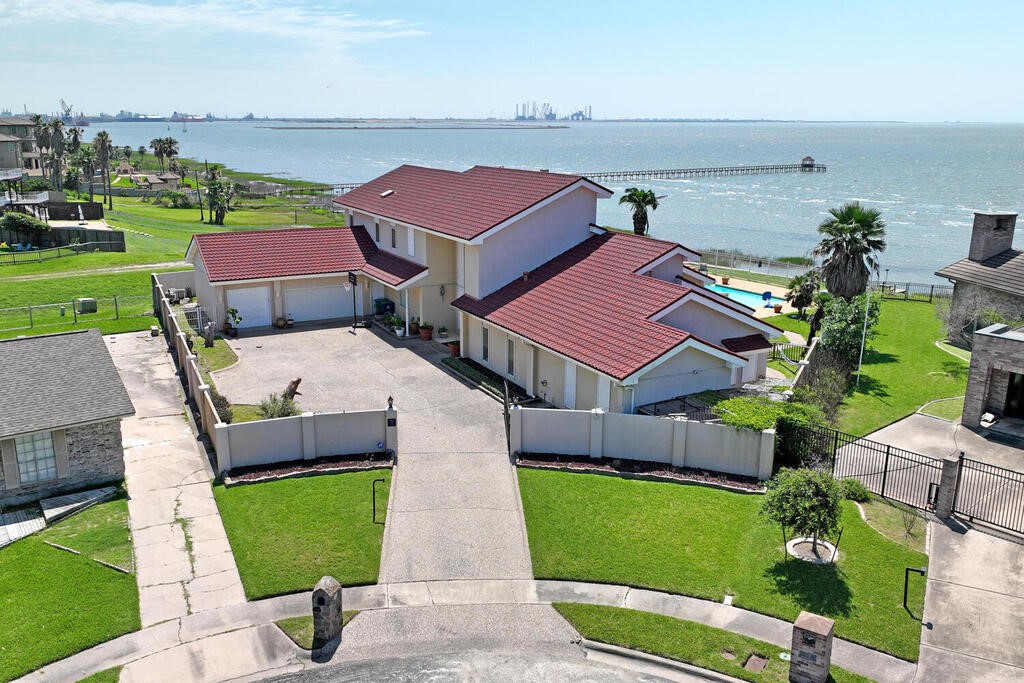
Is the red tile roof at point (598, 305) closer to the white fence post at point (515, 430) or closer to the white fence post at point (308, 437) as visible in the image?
the white fence post at point (515, 430)

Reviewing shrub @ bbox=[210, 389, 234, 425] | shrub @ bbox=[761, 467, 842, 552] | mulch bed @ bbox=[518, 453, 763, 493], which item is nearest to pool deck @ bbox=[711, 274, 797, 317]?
mulch bed @ bbox=[518, 453, 763, 493]

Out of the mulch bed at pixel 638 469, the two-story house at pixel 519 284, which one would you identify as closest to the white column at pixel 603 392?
the two-story house at pixel 519 284

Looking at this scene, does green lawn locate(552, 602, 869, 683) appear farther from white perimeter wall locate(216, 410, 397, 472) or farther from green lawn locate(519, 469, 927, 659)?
white perimeter wall locate(216, 410, 397, 472)

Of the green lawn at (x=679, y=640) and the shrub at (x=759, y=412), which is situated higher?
the shrub at (x=759, y=412)

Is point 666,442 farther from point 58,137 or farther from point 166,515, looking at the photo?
point 58,137

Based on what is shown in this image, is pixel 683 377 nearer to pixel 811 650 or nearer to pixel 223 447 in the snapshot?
pixel 811 650

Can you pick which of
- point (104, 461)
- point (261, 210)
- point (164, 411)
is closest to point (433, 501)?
point (104, 461)
